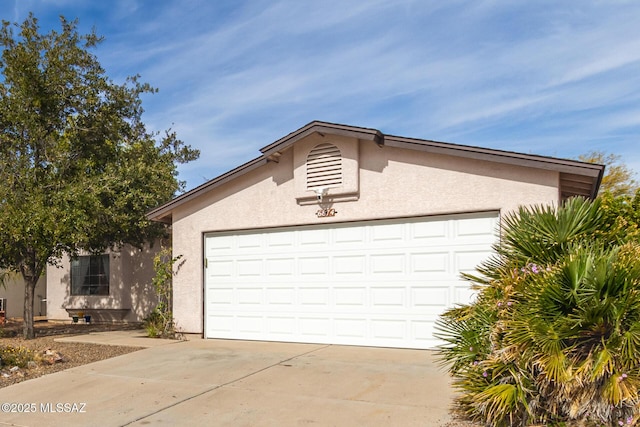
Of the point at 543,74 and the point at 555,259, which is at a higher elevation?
the point at 543,74

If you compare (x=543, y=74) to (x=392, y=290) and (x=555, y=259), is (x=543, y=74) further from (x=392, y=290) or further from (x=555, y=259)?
(x=555, y=259)

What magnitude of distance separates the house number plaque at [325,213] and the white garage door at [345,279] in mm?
286

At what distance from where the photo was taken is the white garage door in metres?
9.79

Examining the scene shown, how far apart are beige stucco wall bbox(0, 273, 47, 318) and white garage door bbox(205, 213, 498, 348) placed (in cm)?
1291

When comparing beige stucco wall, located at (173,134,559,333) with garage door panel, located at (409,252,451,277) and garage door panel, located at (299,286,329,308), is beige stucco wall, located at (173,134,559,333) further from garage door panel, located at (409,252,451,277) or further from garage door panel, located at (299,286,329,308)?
garage door panel, located at (299,286,329,308)

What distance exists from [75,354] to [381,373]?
20.8ft

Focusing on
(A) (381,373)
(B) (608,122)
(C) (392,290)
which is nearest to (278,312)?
(C) (392,290)

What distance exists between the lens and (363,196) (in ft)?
35.0

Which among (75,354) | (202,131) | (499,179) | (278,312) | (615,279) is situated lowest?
(75,354)

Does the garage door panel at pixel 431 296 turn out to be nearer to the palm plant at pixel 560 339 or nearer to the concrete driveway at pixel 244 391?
the concrete driveway at pixel 244 391

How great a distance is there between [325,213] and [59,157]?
22.8 ft

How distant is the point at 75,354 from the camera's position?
34.1 feet

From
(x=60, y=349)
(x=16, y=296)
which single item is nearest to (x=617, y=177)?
(x=60, y=349)

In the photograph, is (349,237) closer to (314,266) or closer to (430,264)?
(314,266)
